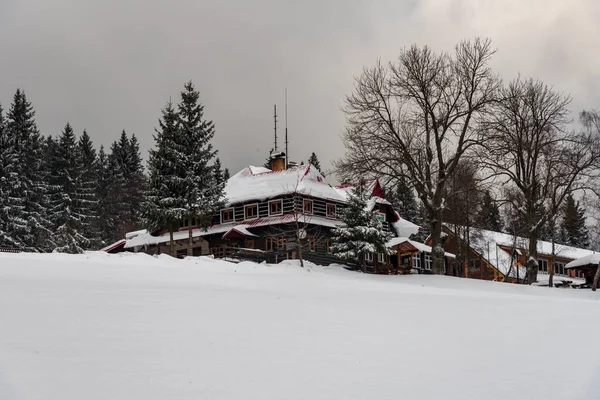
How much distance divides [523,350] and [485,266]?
57070 millimetres

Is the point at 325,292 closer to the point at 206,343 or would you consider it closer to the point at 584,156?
the point at 206,343

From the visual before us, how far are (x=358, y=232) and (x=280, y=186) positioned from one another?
451 inches

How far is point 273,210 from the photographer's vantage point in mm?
50906

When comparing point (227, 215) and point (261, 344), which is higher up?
point (227, 215)

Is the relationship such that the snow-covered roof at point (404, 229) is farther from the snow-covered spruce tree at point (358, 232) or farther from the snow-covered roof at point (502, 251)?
the snow-covered spruce tree at point (358, 232)

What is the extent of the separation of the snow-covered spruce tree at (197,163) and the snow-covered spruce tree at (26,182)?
18.7 metres

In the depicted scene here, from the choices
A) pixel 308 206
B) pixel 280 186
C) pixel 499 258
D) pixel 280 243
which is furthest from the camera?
pixel 499 258

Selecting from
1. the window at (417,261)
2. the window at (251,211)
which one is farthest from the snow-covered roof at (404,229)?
the window at (251,211)

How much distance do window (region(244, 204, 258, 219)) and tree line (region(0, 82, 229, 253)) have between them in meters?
2.69

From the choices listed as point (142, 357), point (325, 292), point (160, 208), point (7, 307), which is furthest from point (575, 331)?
point (160, 208)

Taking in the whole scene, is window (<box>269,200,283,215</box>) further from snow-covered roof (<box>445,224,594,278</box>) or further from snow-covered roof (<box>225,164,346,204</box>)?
snow-covered roof (<box>445,224,594,278</box>)

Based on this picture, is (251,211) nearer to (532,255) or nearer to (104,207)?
(532,255)

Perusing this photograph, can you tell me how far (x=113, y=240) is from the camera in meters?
75.0

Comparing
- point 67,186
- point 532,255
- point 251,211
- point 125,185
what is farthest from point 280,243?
point 125,185
